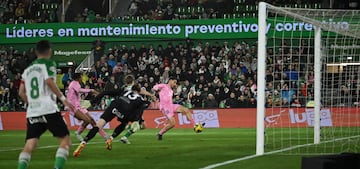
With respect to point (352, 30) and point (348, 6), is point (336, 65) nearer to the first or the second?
point (352, 30)

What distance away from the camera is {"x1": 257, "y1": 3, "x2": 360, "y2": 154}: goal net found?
1551 centimetres

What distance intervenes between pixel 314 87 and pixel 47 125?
1002cm

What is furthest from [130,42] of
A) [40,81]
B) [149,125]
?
[40,81]

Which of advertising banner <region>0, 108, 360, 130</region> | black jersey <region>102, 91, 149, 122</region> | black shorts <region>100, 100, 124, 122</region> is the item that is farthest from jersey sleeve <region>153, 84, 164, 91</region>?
advertising banner <region>0, 108, 360, 130</region>

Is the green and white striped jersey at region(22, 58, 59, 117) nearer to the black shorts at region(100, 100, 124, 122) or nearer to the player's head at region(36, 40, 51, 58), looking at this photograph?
the player's head at region(36, 40, 51, 58)

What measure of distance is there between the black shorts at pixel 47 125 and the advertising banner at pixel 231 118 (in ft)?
48.7

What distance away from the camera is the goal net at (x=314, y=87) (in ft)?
50.9

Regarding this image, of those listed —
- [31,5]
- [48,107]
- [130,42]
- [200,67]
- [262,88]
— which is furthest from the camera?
[31,5]

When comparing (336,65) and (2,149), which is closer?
(2,149)

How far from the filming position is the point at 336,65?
22125mm

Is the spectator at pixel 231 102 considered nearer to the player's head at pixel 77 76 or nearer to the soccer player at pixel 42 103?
the player's head at pixel 77 76

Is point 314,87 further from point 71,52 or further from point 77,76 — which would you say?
point 71,52

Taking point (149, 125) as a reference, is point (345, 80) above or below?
above

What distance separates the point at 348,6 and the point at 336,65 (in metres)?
14.9
